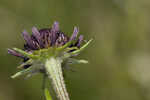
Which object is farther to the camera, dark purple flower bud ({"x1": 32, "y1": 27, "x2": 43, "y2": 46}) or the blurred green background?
the blurred green background

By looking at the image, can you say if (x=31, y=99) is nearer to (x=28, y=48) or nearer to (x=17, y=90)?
(x=17, y=90)

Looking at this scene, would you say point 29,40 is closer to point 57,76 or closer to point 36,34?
point 36,34

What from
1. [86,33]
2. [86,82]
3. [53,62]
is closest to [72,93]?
[86,82]

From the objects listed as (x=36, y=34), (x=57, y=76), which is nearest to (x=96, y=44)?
(x=36, y=34)

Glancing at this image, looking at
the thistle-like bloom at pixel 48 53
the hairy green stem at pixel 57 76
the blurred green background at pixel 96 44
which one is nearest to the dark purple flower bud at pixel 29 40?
the thistle-like bloom at pixel 48 53

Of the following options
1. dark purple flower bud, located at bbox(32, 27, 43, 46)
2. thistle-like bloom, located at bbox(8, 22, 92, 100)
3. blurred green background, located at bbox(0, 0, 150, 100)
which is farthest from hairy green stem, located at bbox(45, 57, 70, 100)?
blurred green background, located at bbox(0, 0, 150, 100)

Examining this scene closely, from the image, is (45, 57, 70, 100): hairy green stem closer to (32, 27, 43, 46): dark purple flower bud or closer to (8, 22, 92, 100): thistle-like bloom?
(8, 22, 92, 100): thistle-like bloom
